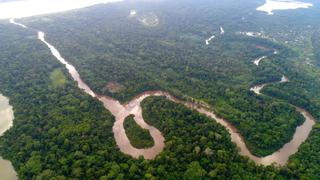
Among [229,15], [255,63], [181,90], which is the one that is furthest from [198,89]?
[229,15]

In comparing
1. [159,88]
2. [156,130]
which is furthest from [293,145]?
[159,88]

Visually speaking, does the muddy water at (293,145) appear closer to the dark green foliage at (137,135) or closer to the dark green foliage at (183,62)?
the dark green foliage at (183,62)

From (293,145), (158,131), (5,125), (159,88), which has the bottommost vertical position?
(293,145)

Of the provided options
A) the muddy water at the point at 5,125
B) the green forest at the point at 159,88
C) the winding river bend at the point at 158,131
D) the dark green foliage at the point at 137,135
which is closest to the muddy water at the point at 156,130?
the winding river bend at the point at 158,131

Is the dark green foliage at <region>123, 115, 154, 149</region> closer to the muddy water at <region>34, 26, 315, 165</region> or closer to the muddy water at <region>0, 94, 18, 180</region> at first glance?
the muddy water at <region>34, 26, 315, 165</region>

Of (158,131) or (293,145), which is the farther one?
(158,131)

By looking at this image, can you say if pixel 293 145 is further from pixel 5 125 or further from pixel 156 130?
pixel 5 125

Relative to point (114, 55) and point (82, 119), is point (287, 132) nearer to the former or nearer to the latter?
point (82, 119)
